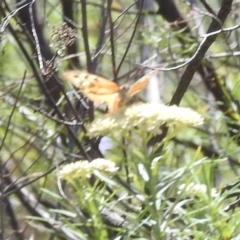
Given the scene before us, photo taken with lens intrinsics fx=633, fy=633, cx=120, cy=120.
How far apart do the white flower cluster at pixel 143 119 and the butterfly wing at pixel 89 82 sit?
22 cm

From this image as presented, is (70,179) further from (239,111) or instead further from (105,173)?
(239,111)

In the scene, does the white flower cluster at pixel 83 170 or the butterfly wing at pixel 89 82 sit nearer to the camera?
the white flower cluster at pixel 83 170

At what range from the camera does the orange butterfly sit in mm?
1032

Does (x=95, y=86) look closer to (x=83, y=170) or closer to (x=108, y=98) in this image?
(x=108, y=98)

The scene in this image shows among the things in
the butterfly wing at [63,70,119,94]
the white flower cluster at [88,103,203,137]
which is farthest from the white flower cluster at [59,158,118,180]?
the butterfly wing at [63,70,119,94]

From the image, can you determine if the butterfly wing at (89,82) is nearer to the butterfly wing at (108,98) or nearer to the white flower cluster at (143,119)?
the butterfly wing at (108,98)

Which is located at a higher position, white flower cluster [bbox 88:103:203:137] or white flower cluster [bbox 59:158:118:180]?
white flower cluster [bbox 88:103:203:137]

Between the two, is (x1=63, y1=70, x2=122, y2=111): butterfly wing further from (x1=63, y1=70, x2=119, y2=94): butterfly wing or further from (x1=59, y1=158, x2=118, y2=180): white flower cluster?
(x1=59, y1=158, x2=118, y2=180): white flower cluster

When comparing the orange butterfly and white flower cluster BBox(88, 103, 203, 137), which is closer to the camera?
white flower cluster BBox(88, 103, 203, 137)

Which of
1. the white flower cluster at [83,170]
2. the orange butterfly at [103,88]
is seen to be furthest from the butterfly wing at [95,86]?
the white flower cluster at [83,170]

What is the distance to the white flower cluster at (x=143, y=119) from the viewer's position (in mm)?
787

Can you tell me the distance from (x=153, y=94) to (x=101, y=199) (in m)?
1.37

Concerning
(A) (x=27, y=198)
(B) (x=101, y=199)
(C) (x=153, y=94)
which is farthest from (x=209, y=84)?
(B) (x=101, y=199)

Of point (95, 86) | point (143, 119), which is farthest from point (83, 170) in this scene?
point (95, 86)
